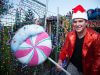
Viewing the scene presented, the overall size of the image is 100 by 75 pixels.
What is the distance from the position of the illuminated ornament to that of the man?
0.43 m

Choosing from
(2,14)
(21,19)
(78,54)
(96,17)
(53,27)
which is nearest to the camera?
(78,54)

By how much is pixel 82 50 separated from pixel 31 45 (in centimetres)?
84

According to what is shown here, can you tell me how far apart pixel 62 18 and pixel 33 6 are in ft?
6.88

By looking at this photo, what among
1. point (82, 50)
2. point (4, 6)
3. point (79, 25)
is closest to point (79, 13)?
point (79, 25)

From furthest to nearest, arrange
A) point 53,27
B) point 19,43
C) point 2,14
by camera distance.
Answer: point 53,27 → point 2,14 → point 19,43

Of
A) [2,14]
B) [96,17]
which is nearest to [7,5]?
[2,14]

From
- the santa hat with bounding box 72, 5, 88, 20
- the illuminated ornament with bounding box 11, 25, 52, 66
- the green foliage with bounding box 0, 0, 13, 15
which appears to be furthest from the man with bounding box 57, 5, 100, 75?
the green foliage with bounding box 0, 0, 13, 15

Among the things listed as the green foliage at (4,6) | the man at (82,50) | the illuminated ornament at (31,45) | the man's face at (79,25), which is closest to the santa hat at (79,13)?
the man at (82,50)

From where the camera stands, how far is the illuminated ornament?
336 cm

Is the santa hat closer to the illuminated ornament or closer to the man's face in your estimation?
the man's face

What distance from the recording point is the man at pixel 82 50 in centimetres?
355

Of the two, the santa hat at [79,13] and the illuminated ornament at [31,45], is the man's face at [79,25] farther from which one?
the illuminated ornament at [31,45]

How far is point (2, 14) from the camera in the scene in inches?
188

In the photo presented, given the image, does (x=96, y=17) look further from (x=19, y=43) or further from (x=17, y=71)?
(x=19, y=43)
